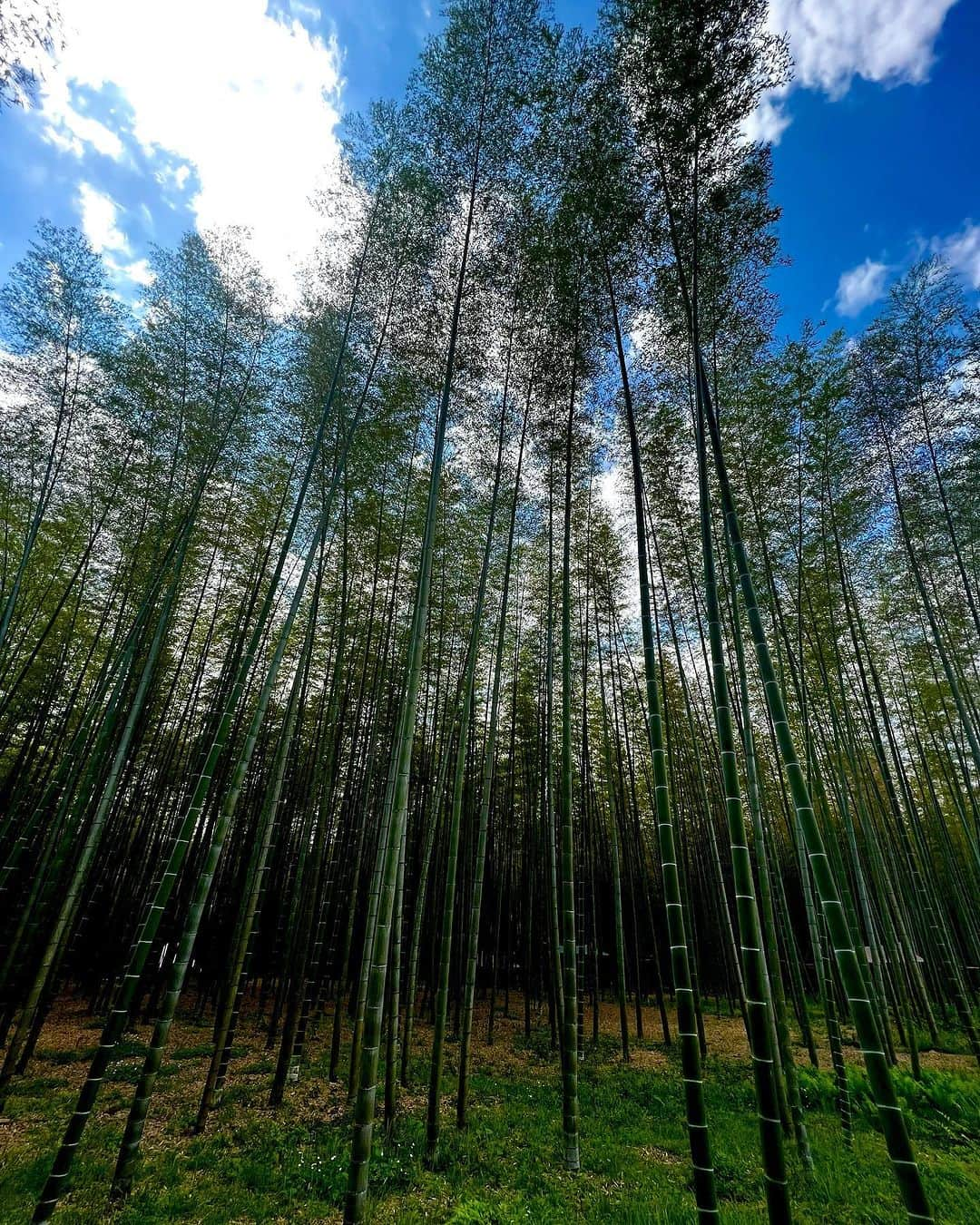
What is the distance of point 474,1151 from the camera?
3455 millimetres

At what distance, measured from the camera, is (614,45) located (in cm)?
315

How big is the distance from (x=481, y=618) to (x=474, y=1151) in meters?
3.84

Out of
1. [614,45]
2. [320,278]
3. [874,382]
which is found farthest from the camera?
[874,382]

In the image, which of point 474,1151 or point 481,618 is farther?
point 481,618

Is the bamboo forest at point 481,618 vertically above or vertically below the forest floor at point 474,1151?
above

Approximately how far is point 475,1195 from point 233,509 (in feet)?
21.7

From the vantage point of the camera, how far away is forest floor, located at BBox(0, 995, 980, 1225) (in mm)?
2750

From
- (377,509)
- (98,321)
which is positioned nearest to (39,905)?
(377,509)

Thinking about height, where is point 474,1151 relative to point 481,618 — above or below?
below

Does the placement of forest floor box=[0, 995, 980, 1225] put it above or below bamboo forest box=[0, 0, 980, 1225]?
below

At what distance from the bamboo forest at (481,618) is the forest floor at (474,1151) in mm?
43

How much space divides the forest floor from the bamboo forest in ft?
0.14

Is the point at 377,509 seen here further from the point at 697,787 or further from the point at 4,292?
the point at 697,787

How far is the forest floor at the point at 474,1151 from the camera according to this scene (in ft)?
9.02
